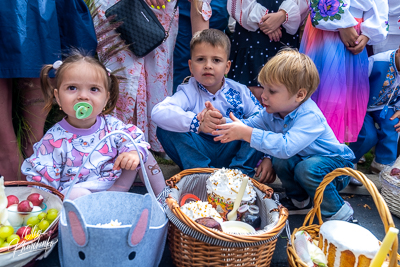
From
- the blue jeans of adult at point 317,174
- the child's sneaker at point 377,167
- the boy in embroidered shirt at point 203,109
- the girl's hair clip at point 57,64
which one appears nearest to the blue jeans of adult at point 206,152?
the boy in embroidered shirt at point 203,109

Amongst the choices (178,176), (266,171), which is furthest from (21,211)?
(266,171)

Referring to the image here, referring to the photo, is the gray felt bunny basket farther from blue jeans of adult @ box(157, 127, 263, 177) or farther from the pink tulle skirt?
the pink tulle skirt

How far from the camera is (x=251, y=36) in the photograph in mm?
2682

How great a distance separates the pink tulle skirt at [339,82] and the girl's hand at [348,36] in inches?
1.3

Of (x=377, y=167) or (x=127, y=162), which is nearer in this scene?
(x=127, y=162)

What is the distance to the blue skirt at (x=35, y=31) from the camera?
1745mm

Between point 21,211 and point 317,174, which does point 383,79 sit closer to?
point 317,174

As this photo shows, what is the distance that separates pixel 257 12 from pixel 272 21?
0.47 feet

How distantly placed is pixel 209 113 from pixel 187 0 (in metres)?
1.41

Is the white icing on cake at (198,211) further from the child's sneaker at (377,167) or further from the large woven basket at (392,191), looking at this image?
the child's sneaker at (377,167)

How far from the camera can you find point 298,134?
6.17ft

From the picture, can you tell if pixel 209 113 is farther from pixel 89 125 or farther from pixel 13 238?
pixel 13 238

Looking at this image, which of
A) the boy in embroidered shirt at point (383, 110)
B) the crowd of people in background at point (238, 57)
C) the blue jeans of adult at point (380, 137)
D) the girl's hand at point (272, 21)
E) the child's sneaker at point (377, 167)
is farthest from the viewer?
the child's sneaker at point (377, 167)

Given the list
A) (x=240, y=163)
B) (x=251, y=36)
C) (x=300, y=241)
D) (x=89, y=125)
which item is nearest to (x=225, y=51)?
(x=251, y=36)
